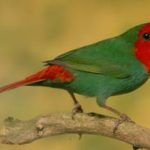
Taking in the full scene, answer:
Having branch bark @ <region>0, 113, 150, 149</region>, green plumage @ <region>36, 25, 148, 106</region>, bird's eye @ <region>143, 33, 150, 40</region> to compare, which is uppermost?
bird's eye @ <region>143, 33, 150, 40</region>

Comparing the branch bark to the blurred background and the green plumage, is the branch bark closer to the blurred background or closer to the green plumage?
the green plumage

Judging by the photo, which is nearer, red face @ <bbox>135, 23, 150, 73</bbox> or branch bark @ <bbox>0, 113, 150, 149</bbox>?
branch bark @ <bbox>0, 113, 150, 149</bbox>

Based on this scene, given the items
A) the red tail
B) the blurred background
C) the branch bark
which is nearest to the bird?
the red tail

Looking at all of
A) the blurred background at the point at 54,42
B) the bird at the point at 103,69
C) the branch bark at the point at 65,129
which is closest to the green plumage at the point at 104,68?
the bird at the point at 103,69

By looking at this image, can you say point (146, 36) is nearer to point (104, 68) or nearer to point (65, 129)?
point (104, 68)

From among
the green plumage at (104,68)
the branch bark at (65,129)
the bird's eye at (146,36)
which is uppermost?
the bird's eye at (146,36)

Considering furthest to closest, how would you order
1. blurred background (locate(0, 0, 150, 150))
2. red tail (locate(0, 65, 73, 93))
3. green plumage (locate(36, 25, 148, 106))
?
blurred background (locate(0, 0, 150, 150)) → green plumage (locate(36, 25, 148, 106)) → red tail (locate(0, 65, 73, 93))

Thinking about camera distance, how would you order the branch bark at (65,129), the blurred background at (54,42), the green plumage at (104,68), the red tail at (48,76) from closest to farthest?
the branch bark at (65,129) → the red tail at (48,76) → the green plumage at (104,68) → the blurred background at (54,42)

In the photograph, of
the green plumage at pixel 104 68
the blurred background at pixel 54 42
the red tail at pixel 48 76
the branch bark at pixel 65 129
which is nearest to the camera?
Answer: the branch bark at pixel 65 129

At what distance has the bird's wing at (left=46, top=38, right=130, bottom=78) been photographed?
3193 millimetres

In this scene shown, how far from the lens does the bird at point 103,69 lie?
312 centimetres

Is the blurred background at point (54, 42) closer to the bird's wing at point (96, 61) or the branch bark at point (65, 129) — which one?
the bird's wing at point (96, 61)

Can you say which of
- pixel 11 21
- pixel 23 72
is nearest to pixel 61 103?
pixel 23 72

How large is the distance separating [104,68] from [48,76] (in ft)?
0.90
